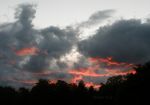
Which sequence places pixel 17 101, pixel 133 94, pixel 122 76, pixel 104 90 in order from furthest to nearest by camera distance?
pixel 122 76 → pixel 104 90 → pixel 17 101 → pixel 133 94

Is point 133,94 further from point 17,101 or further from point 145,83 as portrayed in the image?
point 17,101

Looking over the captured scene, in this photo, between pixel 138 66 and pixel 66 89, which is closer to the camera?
pixel 138 66

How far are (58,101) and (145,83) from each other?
40.7 meters

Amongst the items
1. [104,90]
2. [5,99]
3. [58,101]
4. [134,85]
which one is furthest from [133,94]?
[104,90]

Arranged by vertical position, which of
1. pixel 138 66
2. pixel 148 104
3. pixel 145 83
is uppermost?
pixel 138 66

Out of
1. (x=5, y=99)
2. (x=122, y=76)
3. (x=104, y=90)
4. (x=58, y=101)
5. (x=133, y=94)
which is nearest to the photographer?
(x=133, y=94)

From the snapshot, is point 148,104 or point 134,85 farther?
point 134,85

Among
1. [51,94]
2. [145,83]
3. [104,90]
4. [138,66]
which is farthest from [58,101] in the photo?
[104,90]

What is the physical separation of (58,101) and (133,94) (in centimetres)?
3745

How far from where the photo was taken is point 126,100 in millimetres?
81562

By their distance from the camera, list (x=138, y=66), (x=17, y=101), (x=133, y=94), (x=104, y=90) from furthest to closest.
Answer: (x=104, y=90)
(x=17, y=101)
(x=138, y=66)
(x=133, y=94)

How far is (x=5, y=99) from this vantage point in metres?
138

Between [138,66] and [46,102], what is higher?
[138,66]

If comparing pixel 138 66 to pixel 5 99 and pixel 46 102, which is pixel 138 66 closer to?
pixel 46 102
